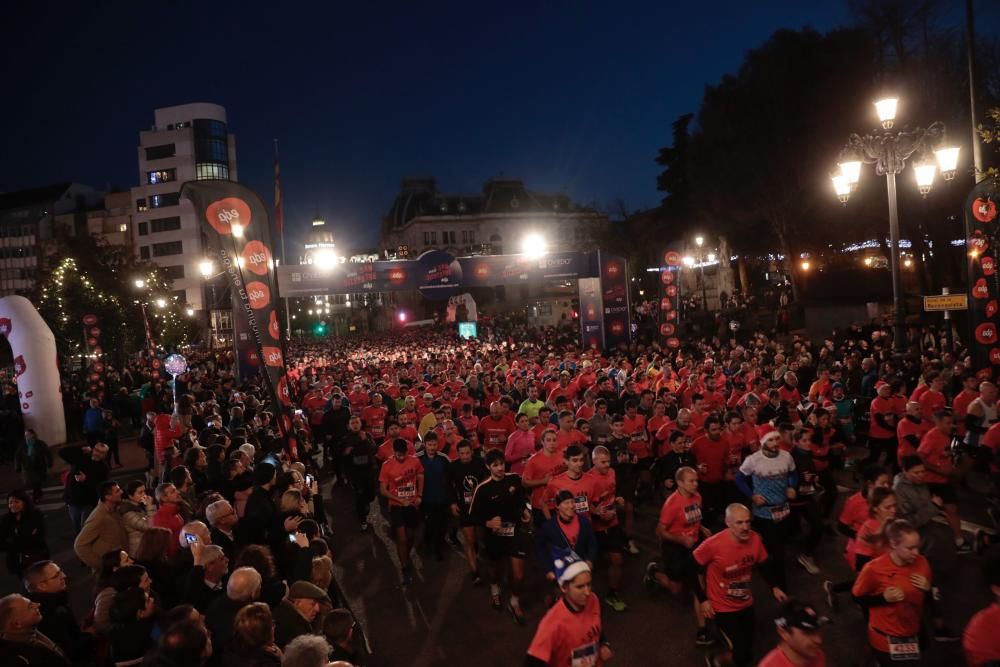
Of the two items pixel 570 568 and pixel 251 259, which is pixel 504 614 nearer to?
pixel 570 568

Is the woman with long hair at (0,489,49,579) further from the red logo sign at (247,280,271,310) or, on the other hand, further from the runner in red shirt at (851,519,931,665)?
the runner in red shirt at (851,519,931,665)

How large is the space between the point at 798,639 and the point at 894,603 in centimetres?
156

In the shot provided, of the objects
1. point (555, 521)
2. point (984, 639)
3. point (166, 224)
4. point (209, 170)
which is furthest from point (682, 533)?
point (166, 224)

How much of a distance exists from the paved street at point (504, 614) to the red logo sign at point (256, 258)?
4234mm

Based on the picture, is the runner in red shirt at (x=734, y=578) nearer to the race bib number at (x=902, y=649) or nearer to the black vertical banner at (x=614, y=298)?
the race bib number at (x=902, y=649)

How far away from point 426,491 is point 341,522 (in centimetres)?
280

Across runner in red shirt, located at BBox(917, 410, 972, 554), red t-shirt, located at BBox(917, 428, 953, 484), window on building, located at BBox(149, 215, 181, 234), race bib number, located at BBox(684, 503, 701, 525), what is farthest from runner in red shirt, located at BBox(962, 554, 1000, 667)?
window on building, located at BBox(149, 215, 181, 234)

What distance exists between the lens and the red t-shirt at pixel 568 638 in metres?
3.75

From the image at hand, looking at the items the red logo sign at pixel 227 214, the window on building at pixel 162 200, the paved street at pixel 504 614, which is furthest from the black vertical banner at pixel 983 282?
the window on building at pixel 162 200

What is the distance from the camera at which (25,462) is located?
426 inches

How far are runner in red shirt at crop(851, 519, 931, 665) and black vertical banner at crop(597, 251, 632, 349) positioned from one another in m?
20.2

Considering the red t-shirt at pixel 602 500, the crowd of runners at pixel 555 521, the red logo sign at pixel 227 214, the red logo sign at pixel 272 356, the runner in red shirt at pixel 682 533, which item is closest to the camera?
the crowd of runners at pixel 555 521

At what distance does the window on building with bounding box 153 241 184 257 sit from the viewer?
6294 cm

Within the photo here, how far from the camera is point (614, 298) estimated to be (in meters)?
24.4
